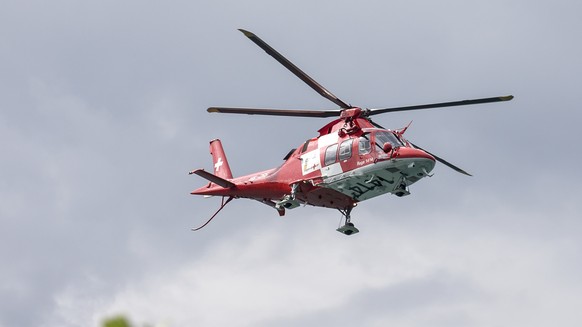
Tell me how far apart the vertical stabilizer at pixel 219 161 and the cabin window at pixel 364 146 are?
554 inches

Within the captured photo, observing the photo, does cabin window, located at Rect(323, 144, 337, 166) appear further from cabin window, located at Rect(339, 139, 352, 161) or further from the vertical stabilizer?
the vertical stabilizer

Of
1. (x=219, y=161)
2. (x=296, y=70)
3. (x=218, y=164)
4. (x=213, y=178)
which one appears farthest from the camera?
(x=219, y=161)

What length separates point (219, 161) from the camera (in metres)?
58.9

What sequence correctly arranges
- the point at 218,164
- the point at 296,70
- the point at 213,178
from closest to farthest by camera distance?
the point at 296,70, the point at 213,178, the point at 218,164

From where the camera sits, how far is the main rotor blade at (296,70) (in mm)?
42625

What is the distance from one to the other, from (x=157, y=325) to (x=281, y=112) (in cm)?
3976

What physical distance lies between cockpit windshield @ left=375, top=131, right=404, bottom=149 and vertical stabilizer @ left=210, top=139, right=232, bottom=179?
14804mm

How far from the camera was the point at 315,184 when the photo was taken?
154 feet

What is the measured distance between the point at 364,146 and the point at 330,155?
231cm

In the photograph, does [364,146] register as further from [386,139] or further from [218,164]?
[218,164]

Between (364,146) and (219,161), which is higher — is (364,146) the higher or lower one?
the lower one

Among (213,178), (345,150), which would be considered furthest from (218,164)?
(345,150)

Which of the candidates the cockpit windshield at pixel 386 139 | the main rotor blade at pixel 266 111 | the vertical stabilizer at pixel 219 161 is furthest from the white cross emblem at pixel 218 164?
the cockpit windshield at pixel 386 139

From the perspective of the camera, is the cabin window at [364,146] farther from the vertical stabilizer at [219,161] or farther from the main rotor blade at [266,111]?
the vertical stabilizer at [219,161]
